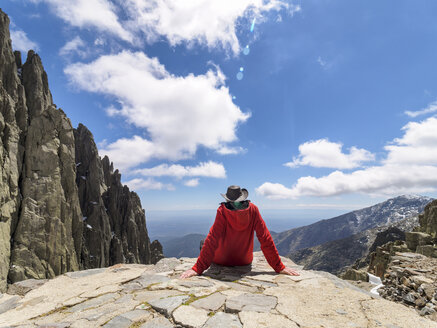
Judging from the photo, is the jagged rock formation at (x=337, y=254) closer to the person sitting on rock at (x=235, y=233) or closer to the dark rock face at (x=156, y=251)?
the dark rock face at (x=156, y=251)

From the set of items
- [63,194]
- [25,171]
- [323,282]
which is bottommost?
[323,282]

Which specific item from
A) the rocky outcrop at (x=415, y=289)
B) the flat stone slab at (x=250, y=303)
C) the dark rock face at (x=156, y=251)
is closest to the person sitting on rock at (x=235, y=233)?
the flat stone slab at (x=250, y=303)

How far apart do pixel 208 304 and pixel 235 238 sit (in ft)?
8.58

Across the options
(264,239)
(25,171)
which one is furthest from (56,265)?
(264,239)

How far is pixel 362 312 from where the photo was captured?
12.9ft

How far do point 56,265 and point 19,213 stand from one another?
1245 centimetres

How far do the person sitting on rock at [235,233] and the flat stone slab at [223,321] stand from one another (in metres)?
2.44

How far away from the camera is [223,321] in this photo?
3.58 m

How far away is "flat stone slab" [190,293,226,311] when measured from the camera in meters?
4.10

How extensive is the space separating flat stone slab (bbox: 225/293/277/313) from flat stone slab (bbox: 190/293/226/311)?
5.8 inches

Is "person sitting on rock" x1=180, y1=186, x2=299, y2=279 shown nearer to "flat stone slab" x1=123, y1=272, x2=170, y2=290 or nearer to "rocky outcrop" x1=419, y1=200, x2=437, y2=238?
"flat stone slab" x1=123, y1=272, x2=170, y2=290

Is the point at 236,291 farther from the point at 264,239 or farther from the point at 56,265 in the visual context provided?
the point at 56,265

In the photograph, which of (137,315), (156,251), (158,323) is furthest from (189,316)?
(156,251)

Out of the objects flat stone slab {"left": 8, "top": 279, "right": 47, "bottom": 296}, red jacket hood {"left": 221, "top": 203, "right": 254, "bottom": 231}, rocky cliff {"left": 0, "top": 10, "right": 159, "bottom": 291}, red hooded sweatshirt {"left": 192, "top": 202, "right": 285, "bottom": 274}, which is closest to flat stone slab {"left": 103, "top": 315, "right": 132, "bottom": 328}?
red hooded sweatshirt {"left": 192, "top": 202, "right": 285, "bottom": 274}
